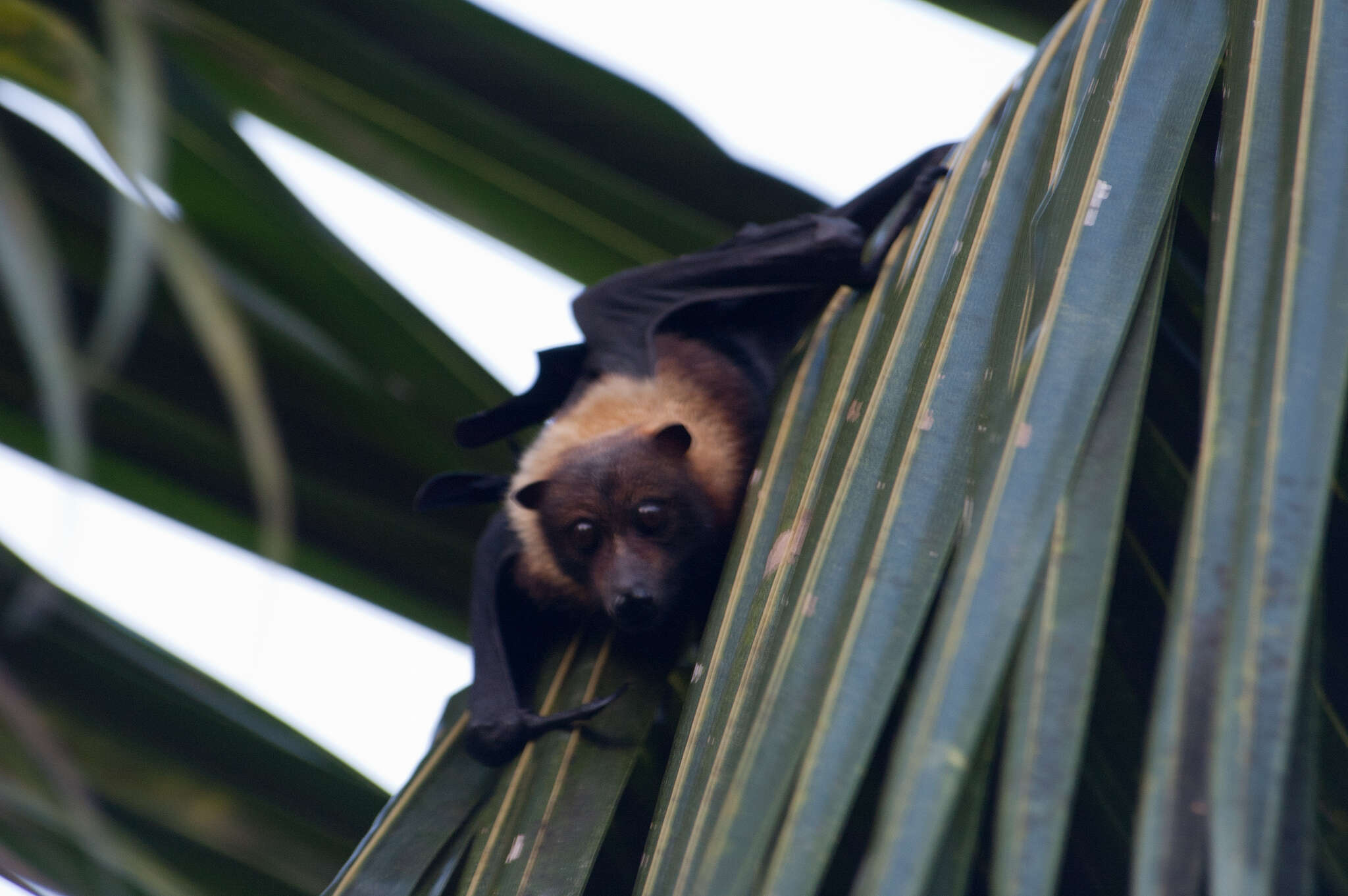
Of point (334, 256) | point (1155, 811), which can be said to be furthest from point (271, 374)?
point (1155, 811)

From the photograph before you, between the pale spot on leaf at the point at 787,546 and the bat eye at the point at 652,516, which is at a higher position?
the bat eye at the point at 652,516

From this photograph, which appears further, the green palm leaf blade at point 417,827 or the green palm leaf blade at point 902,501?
the green palm leaf blade at point 417,827

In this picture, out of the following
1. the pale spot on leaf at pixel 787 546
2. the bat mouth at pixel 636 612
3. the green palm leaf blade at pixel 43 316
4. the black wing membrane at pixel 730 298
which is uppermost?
the black wing membrane at pixel 730 298

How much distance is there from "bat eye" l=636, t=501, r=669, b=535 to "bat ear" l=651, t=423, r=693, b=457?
179 millimetres

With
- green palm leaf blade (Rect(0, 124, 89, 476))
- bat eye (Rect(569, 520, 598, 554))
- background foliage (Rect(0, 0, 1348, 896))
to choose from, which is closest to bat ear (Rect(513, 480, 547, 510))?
bat eye (Rect(569, 520, 598, 554))

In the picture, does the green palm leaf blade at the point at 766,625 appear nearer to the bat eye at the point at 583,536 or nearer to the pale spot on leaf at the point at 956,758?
the pale spot on leaf at the point at 956,758

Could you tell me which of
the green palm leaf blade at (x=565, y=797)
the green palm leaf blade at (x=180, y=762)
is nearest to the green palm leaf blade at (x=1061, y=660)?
the green palm leaf blade at (x=565, y=797)

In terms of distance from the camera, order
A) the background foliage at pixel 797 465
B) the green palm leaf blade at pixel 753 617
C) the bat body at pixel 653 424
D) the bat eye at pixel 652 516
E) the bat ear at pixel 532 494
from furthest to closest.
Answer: the bat ear at pixel 532 494, the bat eye at pixel 652 516, the bat body at pixel 653 424, the green palm leaf blade at pixel 753 617, the background foliage at pixel 797 465

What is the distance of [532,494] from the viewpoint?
10.8 ft

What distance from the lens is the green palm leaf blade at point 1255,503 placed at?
67cm

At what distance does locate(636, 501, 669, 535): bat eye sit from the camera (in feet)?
10.3

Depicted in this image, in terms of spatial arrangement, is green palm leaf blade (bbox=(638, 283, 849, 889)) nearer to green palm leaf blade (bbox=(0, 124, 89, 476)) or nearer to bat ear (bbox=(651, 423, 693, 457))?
green palm leaf blade (bbox=(0, 124, 89, 476))

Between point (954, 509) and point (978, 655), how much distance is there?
23 cm

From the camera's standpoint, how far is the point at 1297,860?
0.69 meters
